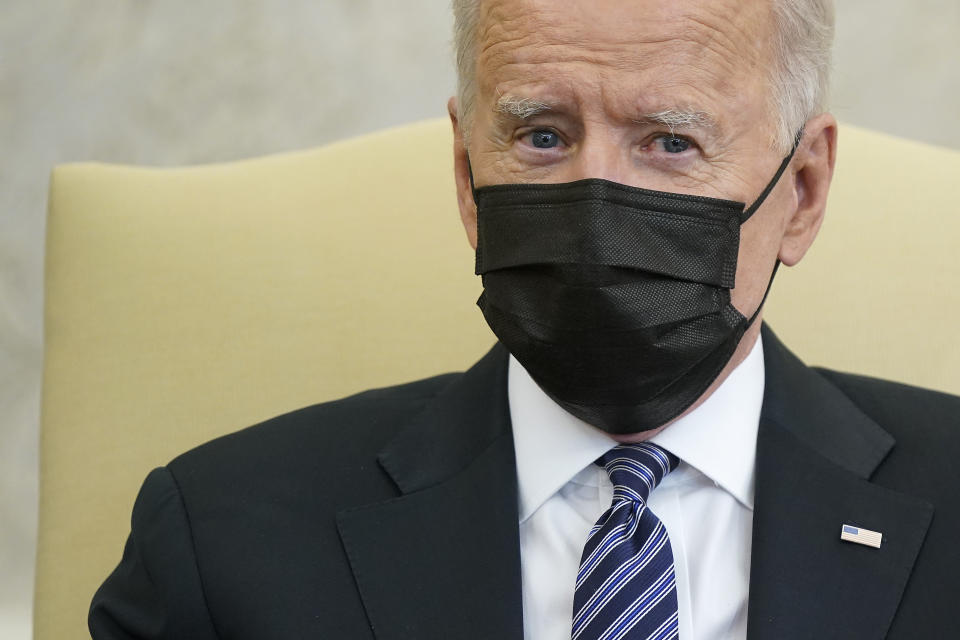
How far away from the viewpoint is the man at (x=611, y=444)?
1.57m

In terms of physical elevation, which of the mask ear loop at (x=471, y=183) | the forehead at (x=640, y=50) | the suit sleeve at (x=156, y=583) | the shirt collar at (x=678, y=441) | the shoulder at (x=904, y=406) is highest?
the forehead at (x=640, y=50)

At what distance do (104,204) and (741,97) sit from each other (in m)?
1.05

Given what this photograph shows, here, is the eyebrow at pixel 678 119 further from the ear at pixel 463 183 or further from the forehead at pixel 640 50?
the ear at pixel 463 183

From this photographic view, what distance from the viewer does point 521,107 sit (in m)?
1.63

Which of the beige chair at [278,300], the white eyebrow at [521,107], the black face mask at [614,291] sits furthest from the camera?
the beige chair at [278,300]

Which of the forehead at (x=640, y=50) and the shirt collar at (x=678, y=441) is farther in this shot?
the shirt collar at (x=678, y=441)

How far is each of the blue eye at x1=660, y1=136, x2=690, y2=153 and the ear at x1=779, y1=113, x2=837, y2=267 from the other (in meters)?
0.21

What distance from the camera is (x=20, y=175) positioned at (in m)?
Result: 3.13

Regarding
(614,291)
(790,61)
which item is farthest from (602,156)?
(790,61)

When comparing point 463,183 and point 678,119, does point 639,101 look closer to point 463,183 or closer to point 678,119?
point 678,119

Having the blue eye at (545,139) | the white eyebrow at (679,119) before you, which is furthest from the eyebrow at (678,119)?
the blue eye at (545,139)

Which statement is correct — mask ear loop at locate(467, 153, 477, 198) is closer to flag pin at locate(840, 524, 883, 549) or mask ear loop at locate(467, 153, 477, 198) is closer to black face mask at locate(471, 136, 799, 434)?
black face mask at locate(471, 136, 799, 434)

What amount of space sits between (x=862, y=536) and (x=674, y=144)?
1.73 feet

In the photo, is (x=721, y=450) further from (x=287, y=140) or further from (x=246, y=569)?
(x=287, y=140)
